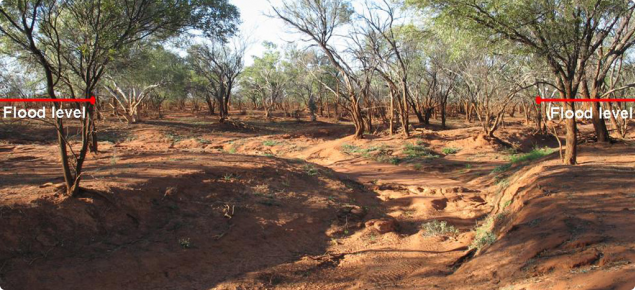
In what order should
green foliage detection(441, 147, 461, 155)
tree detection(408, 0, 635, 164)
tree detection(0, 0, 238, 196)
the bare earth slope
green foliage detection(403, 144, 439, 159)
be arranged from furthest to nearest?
green foliage detection(441, 147, 461, 155)
green foliage detection(403, 144, 439, 159)
tree detection(408, 0, 635, 164)
tree detection(0, 0, 238, 196)
the bare earth slope

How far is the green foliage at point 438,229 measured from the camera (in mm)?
6543

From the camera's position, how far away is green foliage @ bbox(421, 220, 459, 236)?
21.5 ft

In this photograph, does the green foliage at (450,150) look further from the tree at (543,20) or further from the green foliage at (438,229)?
the green foliage at (438,229)

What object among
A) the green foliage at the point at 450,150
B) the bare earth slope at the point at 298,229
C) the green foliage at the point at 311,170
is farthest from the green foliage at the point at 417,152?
the green foliage at the point at 311,170

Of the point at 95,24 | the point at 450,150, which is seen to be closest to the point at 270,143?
the point at 450,150

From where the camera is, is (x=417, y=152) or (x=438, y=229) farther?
(x=417, y=152)

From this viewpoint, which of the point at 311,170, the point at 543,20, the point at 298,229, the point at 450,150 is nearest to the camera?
the point at 298,229

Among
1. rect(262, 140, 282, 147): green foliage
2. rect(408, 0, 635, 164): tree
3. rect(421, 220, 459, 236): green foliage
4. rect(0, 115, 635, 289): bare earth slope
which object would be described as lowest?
rect(421, 220, 459, 236): green foliage

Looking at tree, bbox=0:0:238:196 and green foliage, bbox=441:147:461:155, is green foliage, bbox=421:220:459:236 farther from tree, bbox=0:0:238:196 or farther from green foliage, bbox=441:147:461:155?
green foliage, bbox=441:147:461:155

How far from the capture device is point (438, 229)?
22.0 feet

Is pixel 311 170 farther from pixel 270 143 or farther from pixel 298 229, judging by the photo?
pixel 270 143

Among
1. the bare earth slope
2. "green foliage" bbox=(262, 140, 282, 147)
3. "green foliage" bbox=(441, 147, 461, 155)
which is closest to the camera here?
the bare earth slope

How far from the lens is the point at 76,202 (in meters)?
5.43

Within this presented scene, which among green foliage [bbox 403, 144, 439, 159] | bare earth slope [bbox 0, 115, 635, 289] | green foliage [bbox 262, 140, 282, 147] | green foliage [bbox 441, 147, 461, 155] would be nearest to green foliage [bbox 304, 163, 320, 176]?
bare earth slope [bbox 0, 115, 635, 289]
